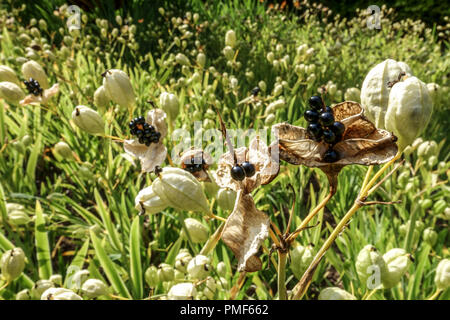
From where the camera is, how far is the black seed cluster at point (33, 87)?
76cm

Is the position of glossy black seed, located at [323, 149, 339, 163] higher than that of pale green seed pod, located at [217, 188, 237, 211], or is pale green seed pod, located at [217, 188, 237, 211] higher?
glossy black seed, located at [323, 149, 339, 163]

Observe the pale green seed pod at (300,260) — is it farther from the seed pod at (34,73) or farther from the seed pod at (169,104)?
the seed pod at (34,73)

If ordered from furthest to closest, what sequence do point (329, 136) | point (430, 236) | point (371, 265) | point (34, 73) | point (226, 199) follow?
point (34, 73) < point (430, 236) < point (226, 199) < point (371, 265) < point (329, 136)

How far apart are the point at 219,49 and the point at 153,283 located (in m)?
2.01

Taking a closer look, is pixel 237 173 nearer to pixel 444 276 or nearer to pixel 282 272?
pixel 282 272

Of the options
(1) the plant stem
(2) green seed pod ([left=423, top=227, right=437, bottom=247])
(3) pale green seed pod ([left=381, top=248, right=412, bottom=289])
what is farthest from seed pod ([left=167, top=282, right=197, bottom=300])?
(2) green seed pod ([left=423, top=227, right=437, bottom=247])

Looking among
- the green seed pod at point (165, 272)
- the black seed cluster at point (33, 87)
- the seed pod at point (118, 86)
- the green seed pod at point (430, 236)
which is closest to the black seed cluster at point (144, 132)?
the seed pod at point (118, 86)

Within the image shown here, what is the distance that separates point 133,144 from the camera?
19.5 inches

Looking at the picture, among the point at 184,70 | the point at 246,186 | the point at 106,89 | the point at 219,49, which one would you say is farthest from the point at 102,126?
the point at 219,49

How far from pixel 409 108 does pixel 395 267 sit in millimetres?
246

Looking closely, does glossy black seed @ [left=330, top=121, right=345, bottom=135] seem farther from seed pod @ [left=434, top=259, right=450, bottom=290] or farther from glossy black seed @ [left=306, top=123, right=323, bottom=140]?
seed pod @ [left=434, top=259, right=450, bottom=290]

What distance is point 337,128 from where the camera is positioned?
0.29 m

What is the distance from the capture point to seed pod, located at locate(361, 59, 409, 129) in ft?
1.09

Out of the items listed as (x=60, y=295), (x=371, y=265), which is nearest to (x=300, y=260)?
(x=371, y=265)
